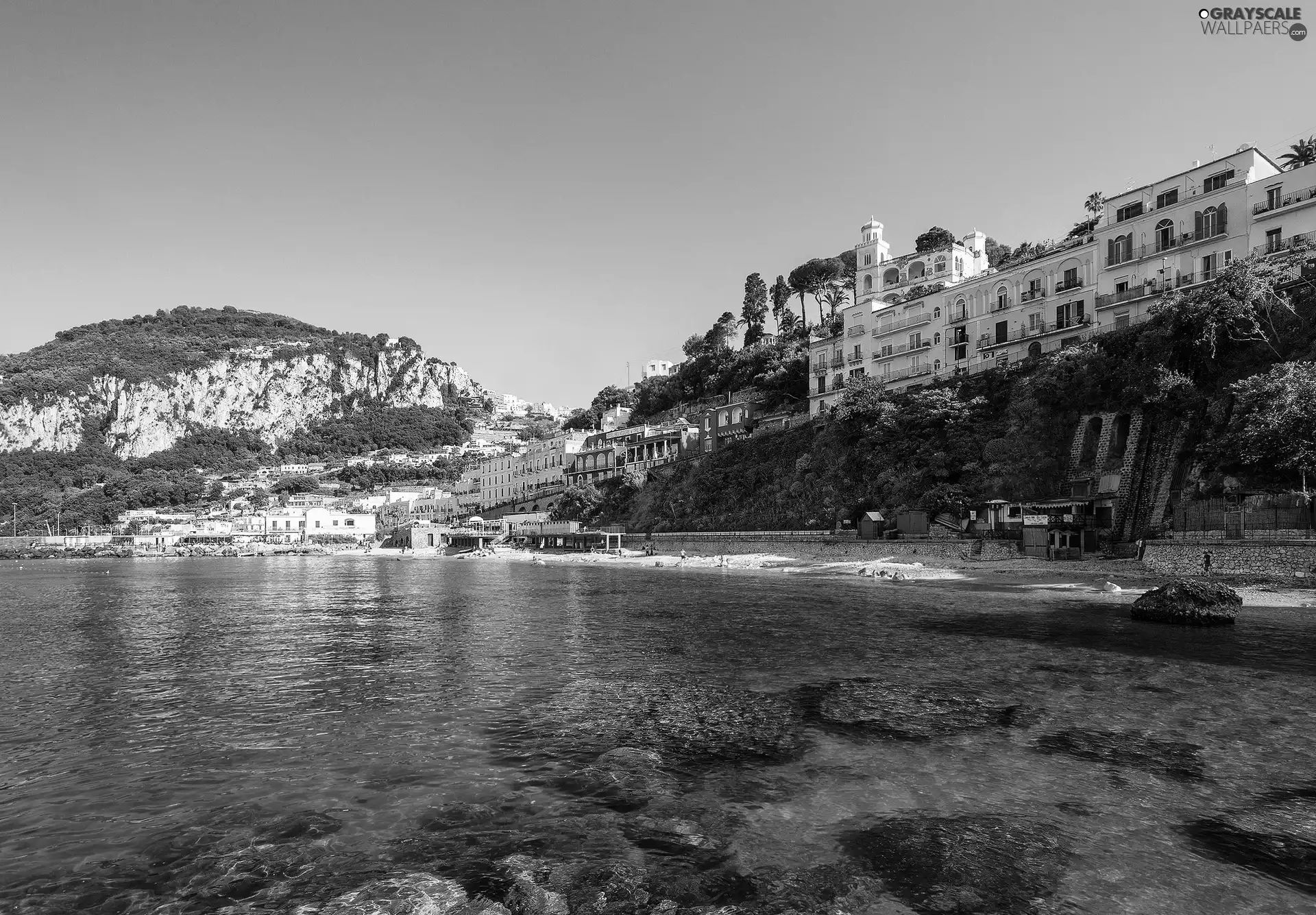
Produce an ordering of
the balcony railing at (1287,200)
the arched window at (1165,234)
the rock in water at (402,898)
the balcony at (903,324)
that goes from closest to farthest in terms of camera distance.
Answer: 1. the rock in water at (402,898)
2. the balcony railing at (1287,200)
3. the arched window at (1165,234)
4. the balcony at (903,324)

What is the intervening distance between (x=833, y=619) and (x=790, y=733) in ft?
47.7

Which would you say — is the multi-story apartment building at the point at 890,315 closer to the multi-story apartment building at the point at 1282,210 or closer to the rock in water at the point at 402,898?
the multi-story apartment building at the point at 1282,210

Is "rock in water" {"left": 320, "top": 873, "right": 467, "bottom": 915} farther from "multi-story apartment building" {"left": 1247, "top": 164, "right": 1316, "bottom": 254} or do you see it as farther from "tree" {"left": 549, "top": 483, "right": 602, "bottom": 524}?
"tree" {"left": 549, "top": 483, "right": 602, "bottom": 524}

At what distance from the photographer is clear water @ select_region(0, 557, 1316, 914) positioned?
872cm

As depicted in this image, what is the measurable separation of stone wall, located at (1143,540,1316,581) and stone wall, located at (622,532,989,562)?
9.13 m

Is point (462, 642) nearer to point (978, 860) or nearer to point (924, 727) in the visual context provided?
point (924, 727)

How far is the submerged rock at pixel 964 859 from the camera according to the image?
709cm

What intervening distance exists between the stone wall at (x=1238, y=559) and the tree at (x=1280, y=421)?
9.14 feet

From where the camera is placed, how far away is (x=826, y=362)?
7744cm

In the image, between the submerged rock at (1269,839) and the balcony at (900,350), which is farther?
the balcony at (900,350)

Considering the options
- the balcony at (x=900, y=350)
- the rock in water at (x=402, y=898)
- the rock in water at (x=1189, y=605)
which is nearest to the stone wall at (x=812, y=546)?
the rock in water at (x=1189, y=605)

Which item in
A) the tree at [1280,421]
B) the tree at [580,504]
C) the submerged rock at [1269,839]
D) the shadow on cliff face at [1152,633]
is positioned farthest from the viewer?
the tree at [580,504]

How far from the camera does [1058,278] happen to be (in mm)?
59438

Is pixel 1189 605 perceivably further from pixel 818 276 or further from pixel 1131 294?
pixel 818 276
